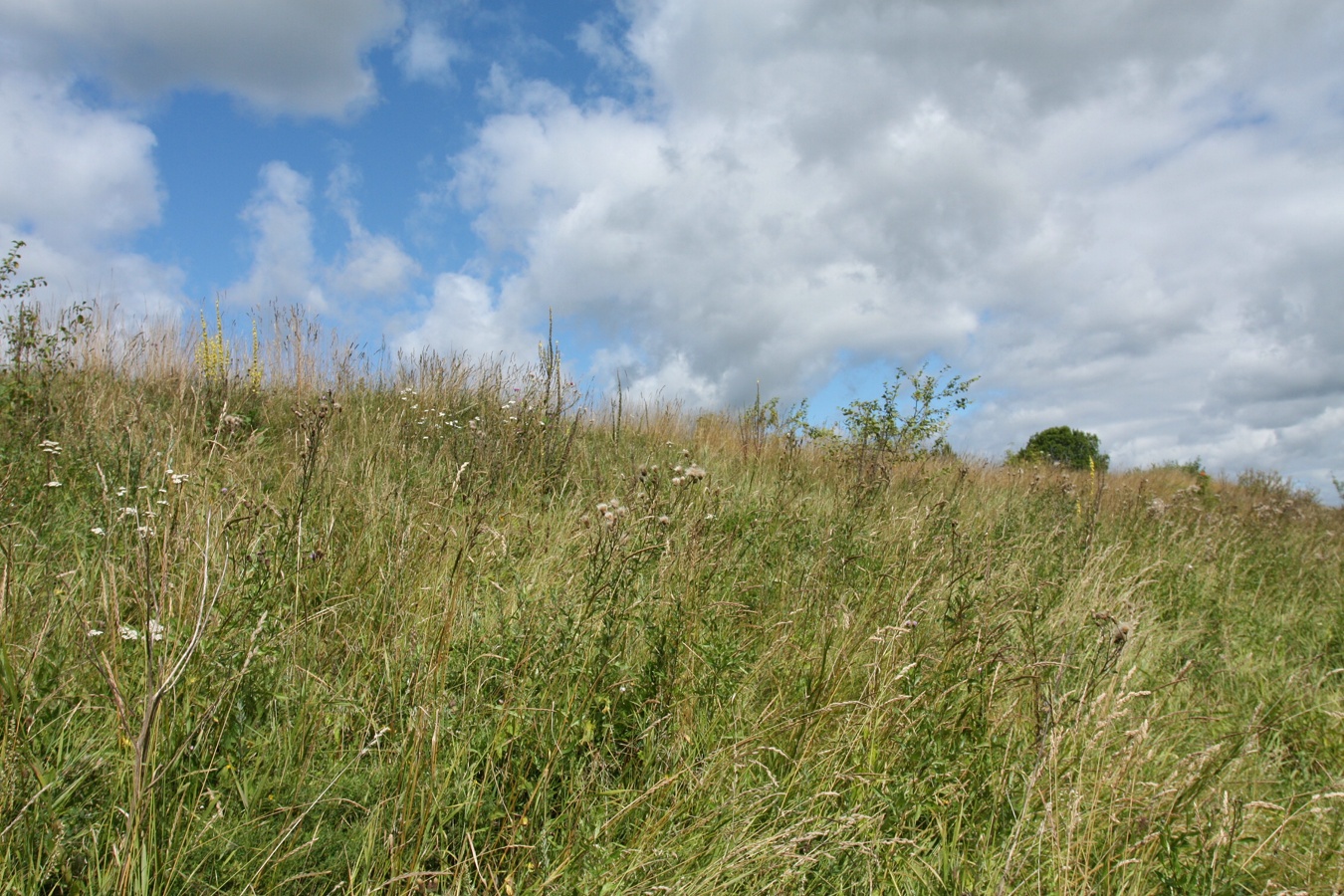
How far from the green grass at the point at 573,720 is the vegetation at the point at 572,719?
0.02m

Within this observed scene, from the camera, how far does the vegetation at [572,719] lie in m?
1.58

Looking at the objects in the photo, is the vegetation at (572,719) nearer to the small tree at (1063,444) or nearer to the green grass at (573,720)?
the green grass at (573,720)

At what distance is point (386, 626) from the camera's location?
2.45 meters

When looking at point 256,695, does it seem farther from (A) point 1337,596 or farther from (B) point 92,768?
(A) point 1337,596

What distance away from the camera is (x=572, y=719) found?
1963mm

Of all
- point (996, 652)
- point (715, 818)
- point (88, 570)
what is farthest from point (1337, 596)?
point (88, 570)

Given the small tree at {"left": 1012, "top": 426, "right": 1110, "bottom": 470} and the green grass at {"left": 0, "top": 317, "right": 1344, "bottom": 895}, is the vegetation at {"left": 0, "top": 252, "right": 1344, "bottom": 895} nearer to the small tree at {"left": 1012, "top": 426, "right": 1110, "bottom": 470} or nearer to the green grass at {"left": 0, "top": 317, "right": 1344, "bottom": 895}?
the green grass at {"left": 0, "top": 317, "right": 1344, "bottom": 895}

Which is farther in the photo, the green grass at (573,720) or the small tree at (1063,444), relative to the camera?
the small tree at (1063,444)

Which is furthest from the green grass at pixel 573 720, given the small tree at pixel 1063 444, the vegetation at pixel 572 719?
the small tree at pixel 1063 444

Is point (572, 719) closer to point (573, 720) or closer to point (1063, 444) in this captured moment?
point (573, 720)

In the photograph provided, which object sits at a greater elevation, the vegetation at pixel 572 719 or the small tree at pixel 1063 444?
the small tree at pixel 1063 444

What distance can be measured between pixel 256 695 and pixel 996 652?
2.18 m

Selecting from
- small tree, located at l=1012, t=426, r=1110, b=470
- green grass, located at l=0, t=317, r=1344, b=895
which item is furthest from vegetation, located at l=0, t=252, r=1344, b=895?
small tree, located at l=1012, t=426, r=1110, b=470

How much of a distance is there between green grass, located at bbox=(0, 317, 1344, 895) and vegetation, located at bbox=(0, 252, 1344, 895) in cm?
2
